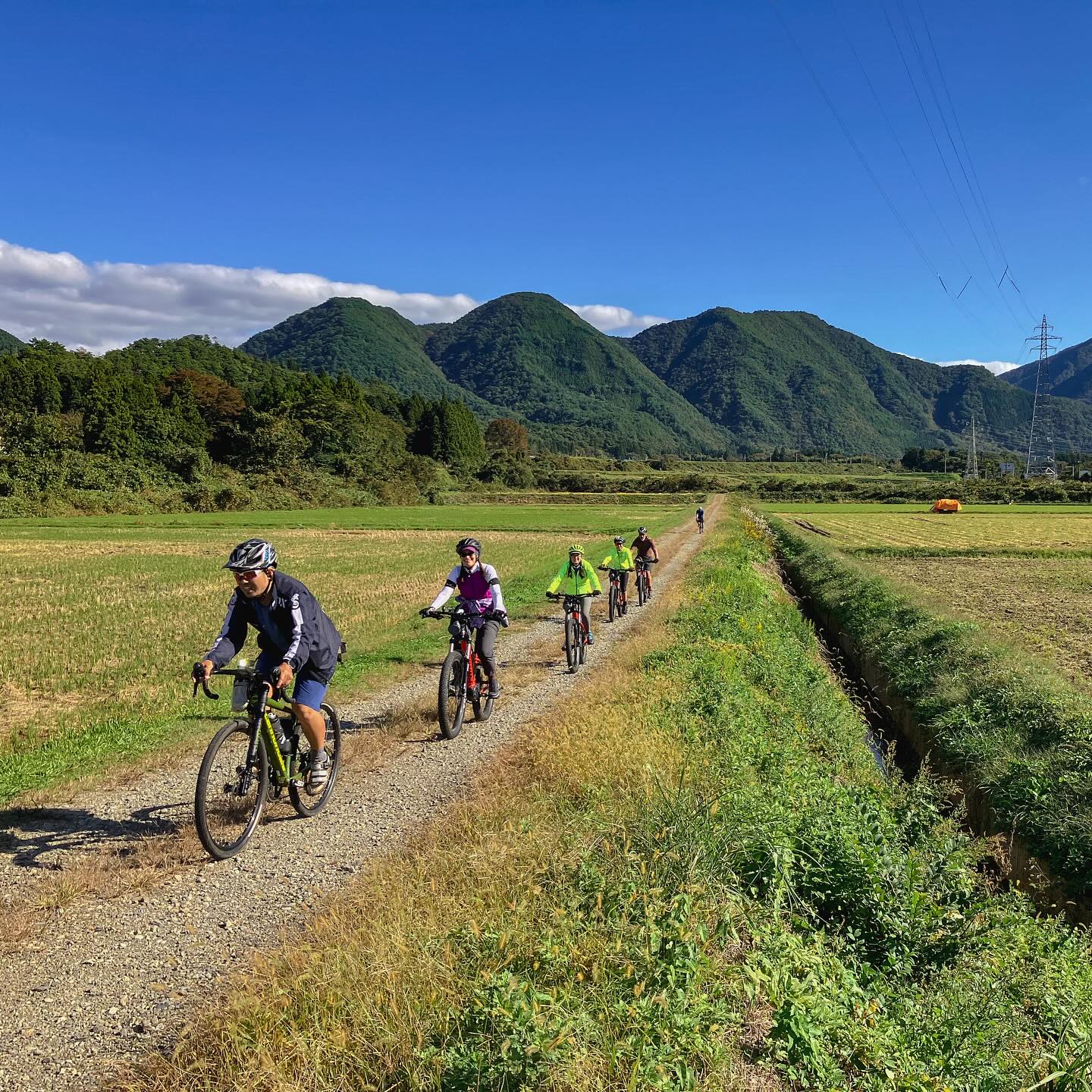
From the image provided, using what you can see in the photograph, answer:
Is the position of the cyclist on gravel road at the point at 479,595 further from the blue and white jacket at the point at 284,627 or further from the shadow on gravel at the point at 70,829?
the shadow on gravel at the point at 70,829

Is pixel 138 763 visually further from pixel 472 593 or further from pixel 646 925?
pixel 646 925

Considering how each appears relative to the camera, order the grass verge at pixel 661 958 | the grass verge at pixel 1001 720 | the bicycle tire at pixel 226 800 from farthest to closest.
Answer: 1. the grass verge at pixel 1001 720
2. the bicycle tire at pixel 226 800
3. the grass verge at pixel 661 958

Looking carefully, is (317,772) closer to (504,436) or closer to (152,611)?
(152,611)

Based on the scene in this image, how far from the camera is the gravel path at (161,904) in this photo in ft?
11.8

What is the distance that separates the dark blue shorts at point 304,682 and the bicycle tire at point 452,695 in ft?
7.59

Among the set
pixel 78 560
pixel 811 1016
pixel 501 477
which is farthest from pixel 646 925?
pixel 501 477

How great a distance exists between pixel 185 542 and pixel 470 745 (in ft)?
110

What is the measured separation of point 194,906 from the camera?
474 cm

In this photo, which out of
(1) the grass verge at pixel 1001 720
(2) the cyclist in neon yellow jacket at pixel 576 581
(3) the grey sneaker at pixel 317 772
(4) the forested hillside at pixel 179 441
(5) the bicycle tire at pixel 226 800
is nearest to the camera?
(5) the bicycle tire at pixel 226 800

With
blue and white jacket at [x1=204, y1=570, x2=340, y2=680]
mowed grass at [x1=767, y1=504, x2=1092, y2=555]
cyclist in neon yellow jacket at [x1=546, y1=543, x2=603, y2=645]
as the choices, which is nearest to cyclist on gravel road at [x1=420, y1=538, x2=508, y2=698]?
blue and white jacket at [x1=204, y1=570, x2=340, y2=680]

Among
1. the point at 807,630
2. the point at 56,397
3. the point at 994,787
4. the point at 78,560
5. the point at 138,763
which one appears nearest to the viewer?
the point at 138,763

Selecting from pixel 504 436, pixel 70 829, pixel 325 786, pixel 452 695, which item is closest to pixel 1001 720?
pixel 452 695

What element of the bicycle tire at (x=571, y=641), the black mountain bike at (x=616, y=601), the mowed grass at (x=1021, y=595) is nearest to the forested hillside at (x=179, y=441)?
the black mountain bike at (x=616, y=601)

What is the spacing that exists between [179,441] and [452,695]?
248 feet
